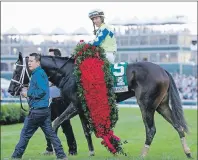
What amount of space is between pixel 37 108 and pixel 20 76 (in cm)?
147

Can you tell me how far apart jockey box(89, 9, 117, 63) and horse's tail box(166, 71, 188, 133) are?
4.07 feet

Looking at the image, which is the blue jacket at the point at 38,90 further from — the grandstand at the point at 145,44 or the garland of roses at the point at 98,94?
the grandstand at the point at 145,44

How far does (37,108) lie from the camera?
7496mm

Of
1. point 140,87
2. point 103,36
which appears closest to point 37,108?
point 103,36

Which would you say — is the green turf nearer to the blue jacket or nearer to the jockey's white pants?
the jockey's white pants

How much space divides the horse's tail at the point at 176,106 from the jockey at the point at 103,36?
1240mm

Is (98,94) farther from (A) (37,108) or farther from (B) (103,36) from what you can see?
(A) (37,108)

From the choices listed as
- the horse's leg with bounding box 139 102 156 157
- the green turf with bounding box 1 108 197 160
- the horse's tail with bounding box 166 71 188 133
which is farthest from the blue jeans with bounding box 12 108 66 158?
the horse's tail with bounding box 166 71 188 133

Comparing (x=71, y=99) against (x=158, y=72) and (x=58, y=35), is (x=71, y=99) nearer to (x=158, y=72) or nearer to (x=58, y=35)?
(x=158, y=72)

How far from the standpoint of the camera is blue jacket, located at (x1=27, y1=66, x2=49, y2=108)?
7.40m

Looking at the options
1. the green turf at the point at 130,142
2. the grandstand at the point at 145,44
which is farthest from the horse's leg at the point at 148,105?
the grandstand at the point at 145,44

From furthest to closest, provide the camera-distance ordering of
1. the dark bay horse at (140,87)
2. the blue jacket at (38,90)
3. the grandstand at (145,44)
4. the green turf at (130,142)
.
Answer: the grandstand at (145,44)
the green turf at (130,142)
the dark bay horse at (140,87)
the blue jacket at (38,90)

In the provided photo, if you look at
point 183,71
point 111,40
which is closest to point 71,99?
point 111,40

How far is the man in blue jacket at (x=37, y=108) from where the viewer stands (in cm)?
743
